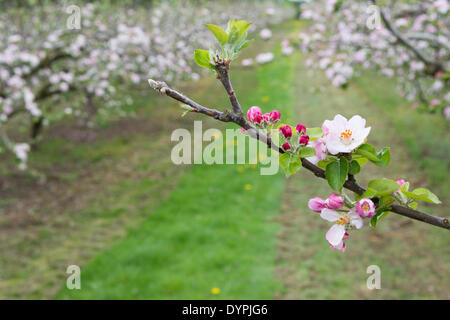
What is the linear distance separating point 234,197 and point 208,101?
5297 mm

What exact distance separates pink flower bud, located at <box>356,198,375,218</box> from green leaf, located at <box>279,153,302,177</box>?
0.18 m

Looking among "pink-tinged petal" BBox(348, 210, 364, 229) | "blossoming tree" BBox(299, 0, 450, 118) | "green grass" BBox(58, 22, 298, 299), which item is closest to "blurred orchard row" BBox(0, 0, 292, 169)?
"blossoming tree" BBox(299, 0, 450, 118)

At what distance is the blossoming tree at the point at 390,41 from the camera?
370 cm

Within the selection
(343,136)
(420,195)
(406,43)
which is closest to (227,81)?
(343,136)

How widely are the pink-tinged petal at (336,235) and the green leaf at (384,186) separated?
0.47 ft

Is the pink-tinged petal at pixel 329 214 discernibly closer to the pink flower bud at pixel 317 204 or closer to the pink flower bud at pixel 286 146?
the pink flower bud at pixel 317 204

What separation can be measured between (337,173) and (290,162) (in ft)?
0.38

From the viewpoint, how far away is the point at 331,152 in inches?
40.5

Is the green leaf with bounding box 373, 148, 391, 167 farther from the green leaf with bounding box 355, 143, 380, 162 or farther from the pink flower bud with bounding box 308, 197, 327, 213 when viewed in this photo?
the pink flower bud with bounding box 308, 197, 327, 213

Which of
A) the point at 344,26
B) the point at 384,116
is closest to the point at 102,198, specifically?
the point at 344,26

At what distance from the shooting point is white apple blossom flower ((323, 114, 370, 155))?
3.37 feet

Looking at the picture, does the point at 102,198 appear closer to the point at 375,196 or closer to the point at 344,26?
the point at 344,26

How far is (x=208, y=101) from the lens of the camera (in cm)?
1084

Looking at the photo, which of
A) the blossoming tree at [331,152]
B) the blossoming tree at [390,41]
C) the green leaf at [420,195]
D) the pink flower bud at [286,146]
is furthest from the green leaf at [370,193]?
the blossoming tree at [390,41]
